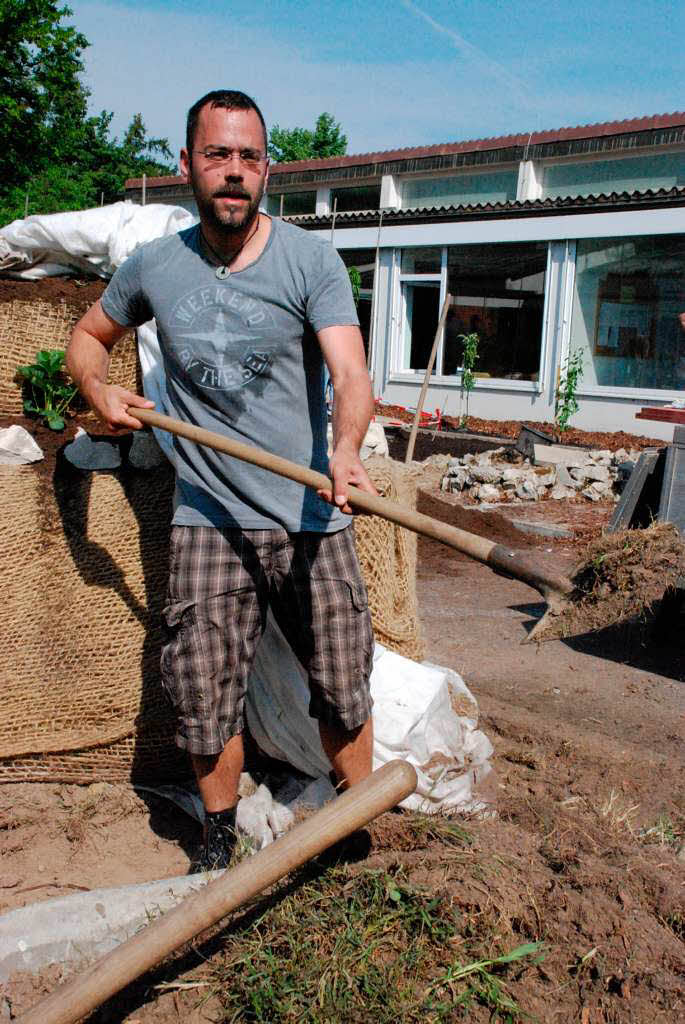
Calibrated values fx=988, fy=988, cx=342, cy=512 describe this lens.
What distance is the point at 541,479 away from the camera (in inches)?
416

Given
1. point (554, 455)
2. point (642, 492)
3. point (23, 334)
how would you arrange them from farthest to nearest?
1. point (554, 455)
2. point (642, 492)
3. point (23, 334)

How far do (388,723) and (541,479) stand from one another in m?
7.51

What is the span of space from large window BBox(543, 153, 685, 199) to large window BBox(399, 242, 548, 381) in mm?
2087

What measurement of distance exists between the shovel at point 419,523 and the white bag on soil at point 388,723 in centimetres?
75

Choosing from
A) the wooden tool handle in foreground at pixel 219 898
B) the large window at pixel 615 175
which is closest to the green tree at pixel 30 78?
the large window at pixel 615 175

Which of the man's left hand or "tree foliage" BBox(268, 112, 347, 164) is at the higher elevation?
"tree foliage" BBox(268, 112, 347, 164)

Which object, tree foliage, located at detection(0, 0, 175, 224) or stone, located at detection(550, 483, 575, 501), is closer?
stone, located at detection(550, 483, 575, 501)

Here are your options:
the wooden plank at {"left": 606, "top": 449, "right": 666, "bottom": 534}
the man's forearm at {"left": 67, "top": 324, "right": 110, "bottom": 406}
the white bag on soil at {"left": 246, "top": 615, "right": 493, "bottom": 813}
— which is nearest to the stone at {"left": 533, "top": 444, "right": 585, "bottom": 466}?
the wooden plank at {"left": 606, "top": 449, "right": 666, "bottom": 534}

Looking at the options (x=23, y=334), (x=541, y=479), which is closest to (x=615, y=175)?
(x=541, y=479)

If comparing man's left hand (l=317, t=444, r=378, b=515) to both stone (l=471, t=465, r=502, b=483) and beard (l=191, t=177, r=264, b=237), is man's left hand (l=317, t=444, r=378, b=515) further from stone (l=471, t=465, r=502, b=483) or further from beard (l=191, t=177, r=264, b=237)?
stone (l=471, t=465, r=502, b=483)

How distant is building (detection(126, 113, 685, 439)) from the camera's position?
52.2 ft

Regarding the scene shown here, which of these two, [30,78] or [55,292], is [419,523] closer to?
[55,292]

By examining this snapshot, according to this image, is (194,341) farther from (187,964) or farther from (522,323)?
(522,323)

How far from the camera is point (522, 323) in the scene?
703 inches
